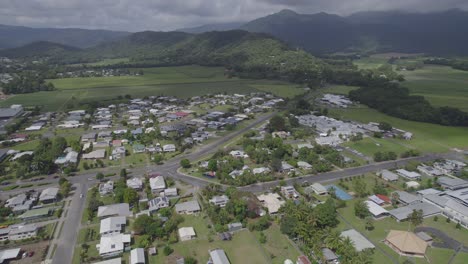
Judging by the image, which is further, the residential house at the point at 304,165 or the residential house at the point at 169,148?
the residential house at the point at 169,148

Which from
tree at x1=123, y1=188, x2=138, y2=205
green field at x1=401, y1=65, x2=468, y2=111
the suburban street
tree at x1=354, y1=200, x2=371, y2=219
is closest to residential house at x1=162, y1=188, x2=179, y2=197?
the suburban street

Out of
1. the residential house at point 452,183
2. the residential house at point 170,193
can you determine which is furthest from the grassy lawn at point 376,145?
the residential house at point 170,193

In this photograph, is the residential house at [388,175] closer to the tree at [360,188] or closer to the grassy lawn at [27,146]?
the tree at [360,188]

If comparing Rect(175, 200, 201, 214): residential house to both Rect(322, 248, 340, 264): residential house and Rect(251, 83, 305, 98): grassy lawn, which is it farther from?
Rect(251, 83, 305, 98): grassy lawn

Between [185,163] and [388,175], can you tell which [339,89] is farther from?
[185,163]

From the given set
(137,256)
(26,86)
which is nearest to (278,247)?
(137,256)
